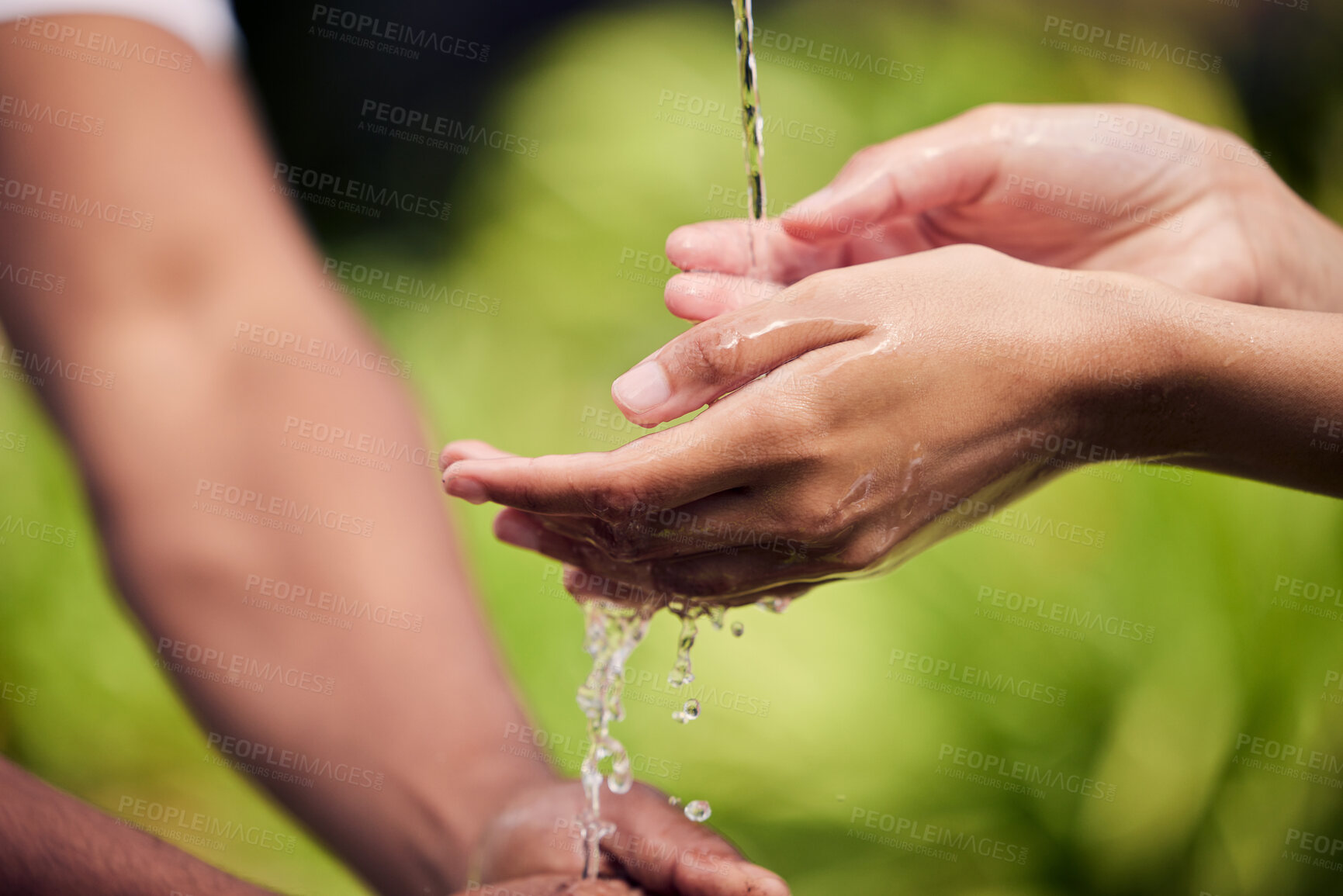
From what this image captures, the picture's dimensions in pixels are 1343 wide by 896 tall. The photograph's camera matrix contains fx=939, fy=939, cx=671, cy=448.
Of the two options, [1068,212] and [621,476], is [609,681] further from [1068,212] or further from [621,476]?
[1068,212]

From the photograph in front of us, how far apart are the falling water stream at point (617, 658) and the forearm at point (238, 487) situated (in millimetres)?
260

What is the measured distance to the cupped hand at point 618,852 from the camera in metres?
0.79

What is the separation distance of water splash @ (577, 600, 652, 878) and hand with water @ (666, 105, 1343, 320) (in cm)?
39

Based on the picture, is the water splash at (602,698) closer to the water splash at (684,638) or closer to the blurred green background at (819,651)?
the water splash at (684,638)

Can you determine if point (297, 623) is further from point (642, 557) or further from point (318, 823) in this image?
point (642, 557)

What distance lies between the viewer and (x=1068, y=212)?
1.12 m

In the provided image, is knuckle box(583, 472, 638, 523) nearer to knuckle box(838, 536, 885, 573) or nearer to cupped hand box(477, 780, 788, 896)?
knuckle box(838, 536, 885, 573)

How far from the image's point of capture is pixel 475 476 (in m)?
0.74

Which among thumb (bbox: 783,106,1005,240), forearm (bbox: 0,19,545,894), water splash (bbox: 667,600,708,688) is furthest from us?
forearm (bbox: 0,19,545,894)

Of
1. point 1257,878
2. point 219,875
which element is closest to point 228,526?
point 219,875

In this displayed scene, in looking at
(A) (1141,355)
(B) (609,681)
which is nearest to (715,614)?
(B) (609,681)

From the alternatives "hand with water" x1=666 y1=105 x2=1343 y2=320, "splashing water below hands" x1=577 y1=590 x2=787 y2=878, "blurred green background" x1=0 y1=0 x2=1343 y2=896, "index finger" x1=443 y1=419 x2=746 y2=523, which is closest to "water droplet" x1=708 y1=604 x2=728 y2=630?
"splashing water below hands" x1=577 y1=590 x2=787 y2=878

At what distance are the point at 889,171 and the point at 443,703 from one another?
2.86 feet

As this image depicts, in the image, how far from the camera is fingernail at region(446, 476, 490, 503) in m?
0.74
